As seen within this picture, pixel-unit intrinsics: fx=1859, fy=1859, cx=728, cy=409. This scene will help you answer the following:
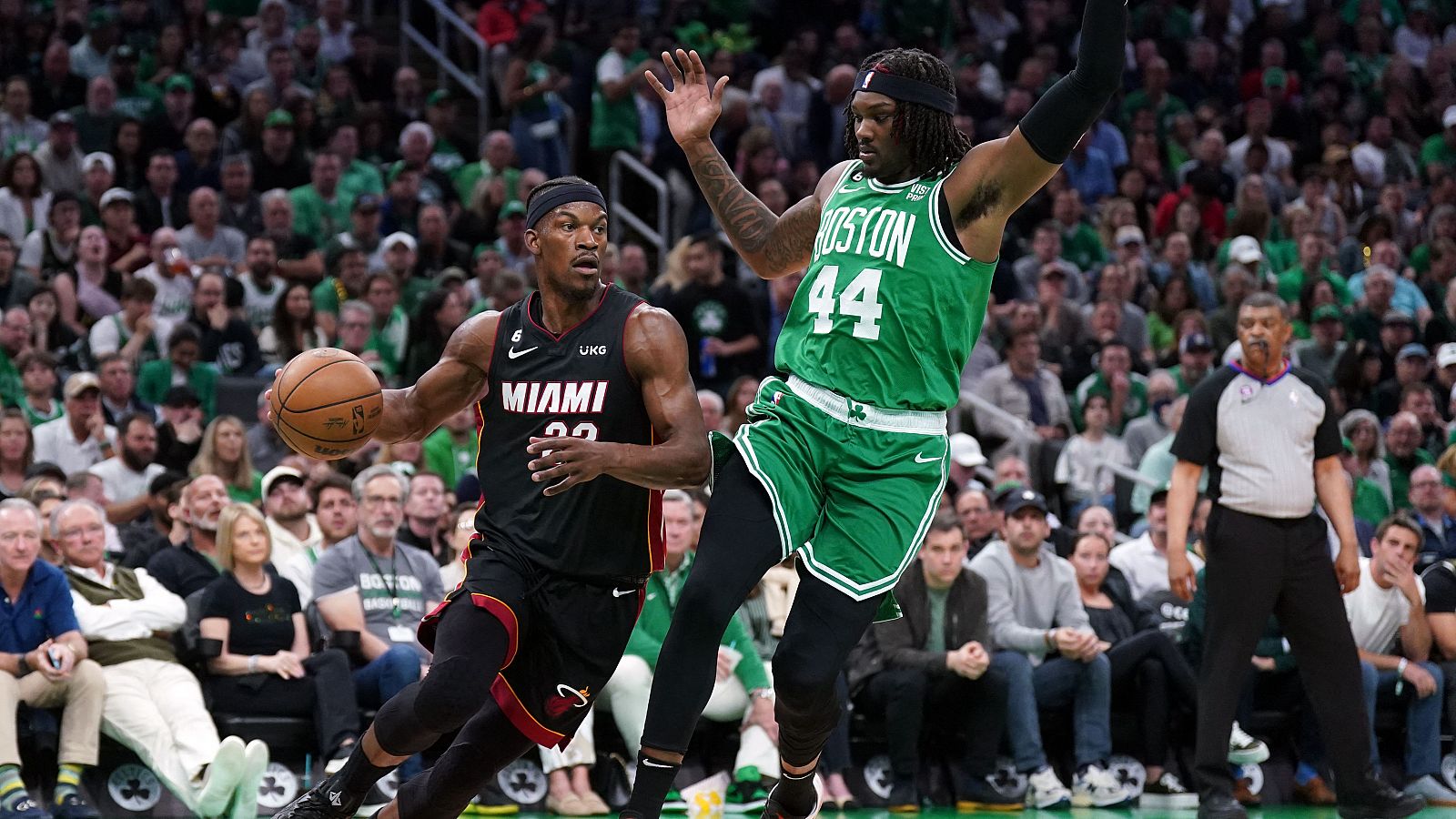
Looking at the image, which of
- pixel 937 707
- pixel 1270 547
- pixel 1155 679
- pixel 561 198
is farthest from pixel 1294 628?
pixel 561 198

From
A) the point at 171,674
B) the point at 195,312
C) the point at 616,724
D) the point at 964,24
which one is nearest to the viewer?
the point at 171,674

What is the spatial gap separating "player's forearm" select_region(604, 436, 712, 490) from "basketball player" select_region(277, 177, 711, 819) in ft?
0.35

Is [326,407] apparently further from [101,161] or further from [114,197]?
[101,161]

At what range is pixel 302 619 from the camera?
983cm

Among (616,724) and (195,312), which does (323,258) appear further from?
(616,724)

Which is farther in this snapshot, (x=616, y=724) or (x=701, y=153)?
(x=616, y=724)

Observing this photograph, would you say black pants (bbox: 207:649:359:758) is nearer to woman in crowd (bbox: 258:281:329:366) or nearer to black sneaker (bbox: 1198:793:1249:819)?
woman in crowd (bbox: 258:281:329:366)

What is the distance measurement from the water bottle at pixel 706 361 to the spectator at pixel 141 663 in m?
4.95

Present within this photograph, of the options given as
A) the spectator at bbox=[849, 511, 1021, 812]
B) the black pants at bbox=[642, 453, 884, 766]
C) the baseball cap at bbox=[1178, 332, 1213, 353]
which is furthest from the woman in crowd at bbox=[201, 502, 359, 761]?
the baseball cap at bbox=[1178, 332, 1213, 353]

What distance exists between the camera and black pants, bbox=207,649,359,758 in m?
9.48

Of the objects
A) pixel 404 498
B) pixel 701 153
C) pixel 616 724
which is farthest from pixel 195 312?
pixel 701 153

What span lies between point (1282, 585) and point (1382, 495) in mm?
5438

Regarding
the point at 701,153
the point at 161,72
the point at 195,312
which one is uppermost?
the point at 701,153

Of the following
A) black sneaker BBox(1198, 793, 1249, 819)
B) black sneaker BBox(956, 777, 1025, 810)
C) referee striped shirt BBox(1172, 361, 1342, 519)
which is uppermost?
referee striped shirt BBox(1172, 361, 1342, 519)
